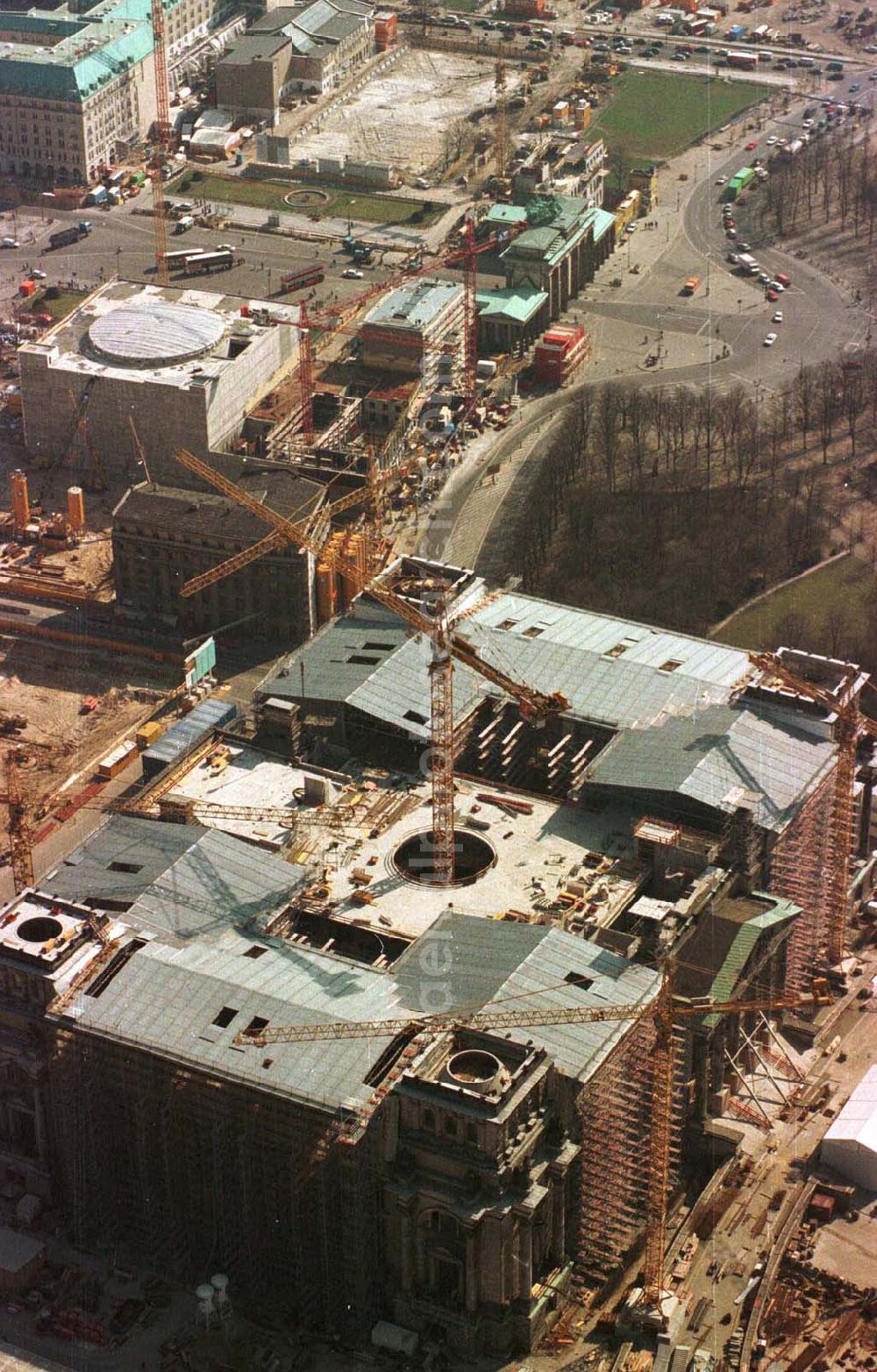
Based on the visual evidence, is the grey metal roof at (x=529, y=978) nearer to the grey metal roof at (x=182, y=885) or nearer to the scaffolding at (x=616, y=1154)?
the scaffolding at (x=616, y=1154)

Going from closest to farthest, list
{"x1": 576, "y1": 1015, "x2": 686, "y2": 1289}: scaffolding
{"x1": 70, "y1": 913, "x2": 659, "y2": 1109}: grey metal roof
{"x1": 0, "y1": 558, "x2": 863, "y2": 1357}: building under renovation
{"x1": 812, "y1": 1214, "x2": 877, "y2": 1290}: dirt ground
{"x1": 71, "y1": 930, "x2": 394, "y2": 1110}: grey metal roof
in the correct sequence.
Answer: {"x1": 0, "y1": 558, "x2": 863, "y2": 1357}: building under renovation < {"x1": 71, "y1": 930, "x2": 394, "y2": 1110}: grey metal roof < {"x1": 70, "y1": 913, "x2": 659, "y2": 1109}: grey metal roof < {"x1": 576, "y1": 1015, "x2": 686, "y2": 1289}: scaffolding < {"x1": 812, "y1": 1214, "x2": 877, "y2": 1290}: dirt ground

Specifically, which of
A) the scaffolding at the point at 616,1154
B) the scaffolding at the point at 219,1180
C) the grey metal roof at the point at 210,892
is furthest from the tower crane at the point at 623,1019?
the grey metal roof at the point at 210,892

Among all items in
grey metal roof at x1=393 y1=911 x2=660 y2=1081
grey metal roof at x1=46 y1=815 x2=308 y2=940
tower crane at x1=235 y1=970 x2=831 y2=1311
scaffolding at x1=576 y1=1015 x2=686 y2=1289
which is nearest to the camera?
tower crane at x1=235 y1=970 x2=831 y2=1311

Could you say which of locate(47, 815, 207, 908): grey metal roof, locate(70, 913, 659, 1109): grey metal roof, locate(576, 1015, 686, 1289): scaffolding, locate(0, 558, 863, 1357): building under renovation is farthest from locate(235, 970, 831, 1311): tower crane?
locate(47, 815, 207, 908): grey metal roof

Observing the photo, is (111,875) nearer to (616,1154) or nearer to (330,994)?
(330,994)

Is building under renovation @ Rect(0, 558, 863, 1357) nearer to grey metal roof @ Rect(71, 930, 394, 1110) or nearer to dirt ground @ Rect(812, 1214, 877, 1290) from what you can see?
grey metal roof @ Rect(71, 930, 394, 1110)

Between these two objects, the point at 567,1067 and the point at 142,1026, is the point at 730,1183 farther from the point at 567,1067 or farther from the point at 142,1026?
the point at 142,1026
